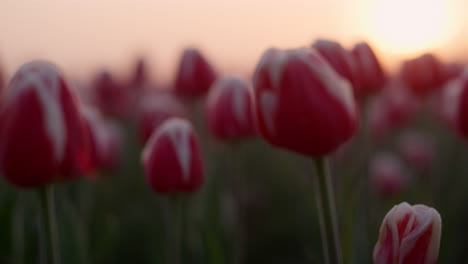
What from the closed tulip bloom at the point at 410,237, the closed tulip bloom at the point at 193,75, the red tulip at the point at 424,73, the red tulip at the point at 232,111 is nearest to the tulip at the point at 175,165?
the red tulip at the point at 232,111

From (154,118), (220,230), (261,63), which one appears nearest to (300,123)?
(261,63)

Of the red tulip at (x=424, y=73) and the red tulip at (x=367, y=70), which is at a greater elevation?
the red tulip at (x=367, y=70)

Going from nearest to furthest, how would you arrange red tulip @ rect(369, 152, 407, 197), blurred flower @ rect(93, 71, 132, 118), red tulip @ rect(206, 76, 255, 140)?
1. red tulip @ rect(206, 76, 255, 140)
2. red tulip @ rect(369, 152, 407, 197)
3. blurred flower @ rect(93, 71, 132, 118)

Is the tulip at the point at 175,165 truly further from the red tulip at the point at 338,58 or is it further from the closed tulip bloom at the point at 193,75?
the closed tulip bloom at the point at 193,75

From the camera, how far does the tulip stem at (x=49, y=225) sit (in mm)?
856

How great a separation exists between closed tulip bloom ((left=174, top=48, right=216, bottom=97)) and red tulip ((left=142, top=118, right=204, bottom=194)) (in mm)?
749

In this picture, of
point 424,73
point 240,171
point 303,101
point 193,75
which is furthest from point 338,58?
point 424,73

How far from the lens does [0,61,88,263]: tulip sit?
872 millimetres

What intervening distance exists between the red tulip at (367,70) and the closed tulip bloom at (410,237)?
1.78 ft

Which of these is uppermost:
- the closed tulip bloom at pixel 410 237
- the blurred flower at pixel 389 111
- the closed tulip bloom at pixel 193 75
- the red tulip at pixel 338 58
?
the red tulip at pixel 338 58

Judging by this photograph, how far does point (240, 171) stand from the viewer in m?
1.77

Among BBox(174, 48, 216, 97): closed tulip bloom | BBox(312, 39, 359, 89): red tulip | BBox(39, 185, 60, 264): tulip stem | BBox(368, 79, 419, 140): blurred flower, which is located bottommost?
BBox(368, 79, 419, 140): blurred flower

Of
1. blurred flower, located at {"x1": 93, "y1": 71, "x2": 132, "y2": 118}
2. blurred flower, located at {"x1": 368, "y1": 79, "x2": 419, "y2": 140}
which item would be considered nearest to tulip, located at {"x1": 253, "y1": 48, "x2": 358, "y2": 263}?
blurred flower, located at {"x1": 368, "y1": 79, "x2": 419, "y2": 140}

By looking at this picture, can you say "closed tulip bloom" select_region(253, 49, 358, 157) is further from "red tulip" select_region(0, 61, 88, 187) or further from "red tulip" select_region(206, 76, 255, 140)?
"red tulip" select_region(206, 76, 255, 140)
